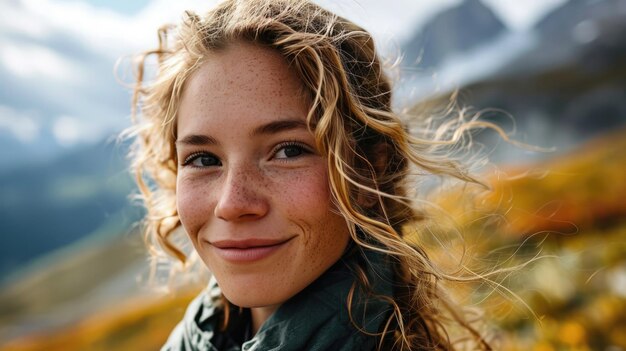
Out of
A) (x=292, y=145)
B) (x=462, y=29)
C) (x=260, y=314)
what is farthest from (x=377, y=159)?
(x=462, y=29)

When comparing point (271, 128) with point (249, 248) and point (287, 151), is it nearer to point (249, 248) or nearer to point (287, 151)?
point (287, 151)

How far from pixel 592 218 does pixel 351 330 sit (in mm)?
2340

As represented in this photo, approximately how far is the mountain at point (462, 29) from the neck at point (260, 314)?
125 inches

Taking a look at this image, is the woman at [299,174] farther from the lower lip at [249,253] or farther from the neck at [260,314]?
the neck at [260,314]

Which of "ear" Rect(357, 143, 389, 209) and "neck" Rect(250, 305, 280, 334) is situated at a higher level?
"ear" Rect(357, 143, 389, 209)

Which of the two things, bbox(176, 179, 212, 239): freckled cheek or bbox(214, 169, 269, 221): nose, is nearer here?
bbox(214, 169, 269, 221): nose

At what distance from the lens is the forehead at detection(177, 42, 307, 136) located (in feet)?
4.17

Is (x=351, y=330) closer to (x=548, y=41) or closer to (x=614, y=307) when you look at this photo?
(x=614, y=307)

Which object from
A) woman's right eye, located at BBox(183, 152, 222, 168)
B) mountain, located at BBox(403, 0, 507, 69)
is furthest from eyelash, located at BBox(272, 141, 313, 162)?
Answer: mountain, located at BBox(403, 0, 507, 69)

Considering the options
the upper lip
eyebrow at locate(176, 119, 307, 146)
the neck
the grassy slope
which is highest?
eyebrow at locate(176, 119, 307, 146)

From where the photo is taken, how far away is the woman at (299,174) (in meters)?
1.27

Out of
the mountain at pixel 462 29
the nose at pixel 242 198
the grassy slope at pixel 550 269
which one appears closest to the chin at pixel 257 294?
the nose at pixel 242 198

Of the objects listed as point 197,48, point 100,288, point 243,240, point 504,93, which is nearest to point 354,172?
point 243,240

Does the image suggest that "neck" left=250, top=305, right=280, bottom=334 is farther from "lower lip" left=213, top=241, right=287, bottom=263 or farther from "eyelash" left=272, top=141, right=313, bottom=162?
"eyelash" left=272, top=141, right=313, bottom=162
